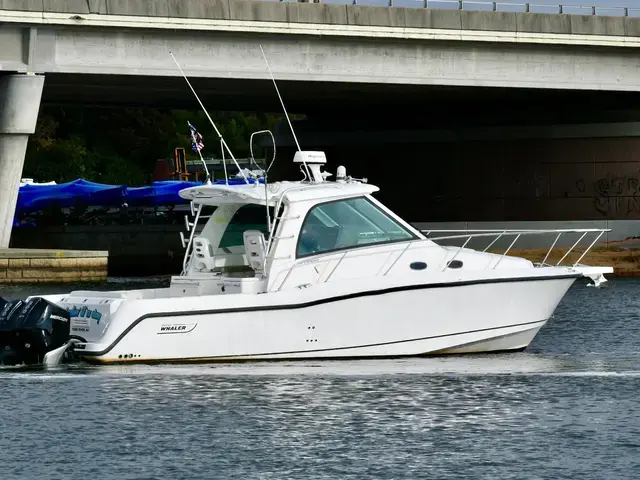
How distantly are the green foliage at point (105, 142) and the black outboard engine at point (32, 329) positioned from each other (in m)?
70.2

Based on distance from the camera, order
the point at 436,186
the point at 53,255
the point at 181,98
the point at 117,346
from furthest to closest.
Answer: the point at 436,186 < the point at 181,98 < the point at 53,255 < the point at 117,346

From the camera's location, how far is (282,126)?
6406 centimetres

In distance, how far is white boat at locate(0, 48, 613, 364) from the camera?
20.0 metres

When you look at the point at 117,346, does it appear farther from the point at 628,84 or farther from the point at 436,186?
the point at 436,186

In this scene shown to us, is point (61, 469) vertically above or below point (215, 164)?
below

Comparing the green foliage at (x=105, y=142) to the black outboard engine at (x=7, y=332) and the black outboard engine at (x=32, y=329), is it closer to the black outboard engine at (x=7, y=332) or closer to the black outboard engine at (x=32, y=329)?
the black outboard engine at (x=7, y=332)

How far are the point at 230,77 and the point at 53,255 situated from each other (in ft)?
24.4

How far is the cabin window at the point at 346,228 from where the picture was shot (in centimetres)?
2117

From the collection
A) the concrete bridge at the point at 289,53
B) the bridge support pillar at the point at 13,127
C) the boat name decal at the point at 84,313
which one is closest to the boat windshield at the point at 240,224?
the boat name decal at the point at 84,313

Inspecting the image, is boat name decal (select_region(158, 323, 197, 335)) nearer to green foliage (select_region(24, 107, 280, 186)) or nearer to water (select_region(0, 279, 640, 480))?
water (select_region(0, 279, 640, 480))

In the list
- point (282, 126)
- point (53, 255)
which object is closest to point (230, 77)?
point (53, 255)

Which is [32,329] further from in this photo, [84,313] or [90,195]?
[90,195]

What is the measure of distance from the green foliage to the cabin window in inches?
2741

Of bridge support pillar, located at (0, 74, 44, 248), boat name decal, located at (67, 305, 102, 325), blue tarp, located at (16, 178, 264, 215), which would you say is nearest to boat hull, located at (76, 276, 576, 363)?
boat name decal, located at (67, 305, 102, 325)
